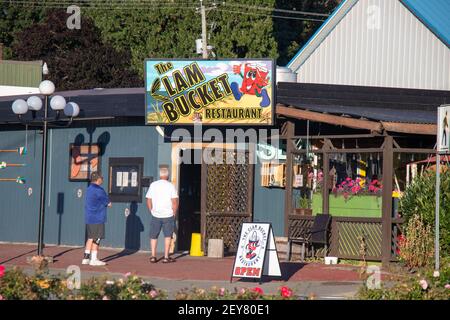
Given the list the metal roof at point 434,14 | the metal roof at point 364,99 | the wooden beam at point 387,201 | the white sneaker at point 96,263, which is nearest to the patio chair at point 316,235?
the wooden beam at point 387,201

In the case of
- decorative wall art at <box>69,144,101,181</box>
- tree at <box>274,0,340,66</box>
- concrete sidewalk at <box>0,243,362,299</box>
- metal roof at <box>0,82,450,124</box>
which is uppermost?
tree at <box>274,0,340,66</box>

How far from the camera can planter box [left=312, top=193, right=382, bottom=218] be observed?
743 inches

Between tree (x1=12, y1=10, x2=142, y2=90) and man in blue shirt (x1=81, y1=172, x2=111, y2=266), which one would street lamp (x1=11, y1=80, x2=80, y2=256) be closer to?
man in blue shirt (x1=81, y1=172, x2=111, y2=266)

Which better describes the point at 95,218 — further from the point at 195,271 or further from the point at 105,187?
the point at 105,187

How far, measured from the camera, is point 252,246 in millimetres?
15461

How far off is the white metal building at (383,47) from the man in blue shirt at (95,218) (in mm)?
14498

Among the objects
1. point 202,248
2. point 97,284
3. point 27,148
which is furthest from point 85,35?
point 97,284

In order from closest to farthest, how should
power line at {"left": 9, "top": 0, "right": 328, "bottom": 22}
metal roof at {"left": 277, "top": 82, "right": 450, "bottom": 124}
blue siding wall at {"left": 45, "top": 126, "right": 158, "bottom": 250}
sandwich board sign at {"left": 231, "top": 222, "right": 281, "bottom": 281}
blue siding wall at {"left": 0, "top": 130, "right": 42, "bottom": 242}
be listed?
sandwich board sign at {"left": 231, "top": 222, "right": 281, "bottom": 281}
metal roof at {"left": 277, "top": 82, "right": 450, "bottom": 124}
blue siding wall at {"left": 45, "top": 126, "right": 158, "bottom": 250}
blue siding wall at {"left": 0, "top": 130, "right": 42, "bottom": 242}
power line at {"left": 9, "top": 0, "right": 328, "bottom": 22}

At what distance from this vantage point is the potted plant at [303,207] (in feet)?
65.2

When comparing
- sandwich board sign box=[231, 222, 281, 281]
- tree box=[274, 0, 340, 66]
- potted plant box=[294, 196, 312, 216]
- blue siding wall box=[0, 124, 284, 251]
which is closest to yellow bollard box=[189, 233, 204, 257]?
blue siding wall box=[0, 124, 284, 251]

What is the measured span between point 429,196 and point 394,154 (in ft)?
4.92

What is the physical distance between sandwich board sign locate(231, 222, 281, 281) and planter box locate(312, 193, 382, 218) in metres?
3.96

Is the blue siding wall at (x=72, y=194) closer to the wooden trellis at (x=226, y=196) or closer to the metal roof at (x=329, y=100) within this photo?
the wooden trellis at (x=226, y=196)

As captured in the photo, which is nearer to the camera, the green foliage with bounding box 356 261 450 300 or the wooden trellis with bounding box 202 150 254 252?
the green foliage with bounding box 356 261 450 300
